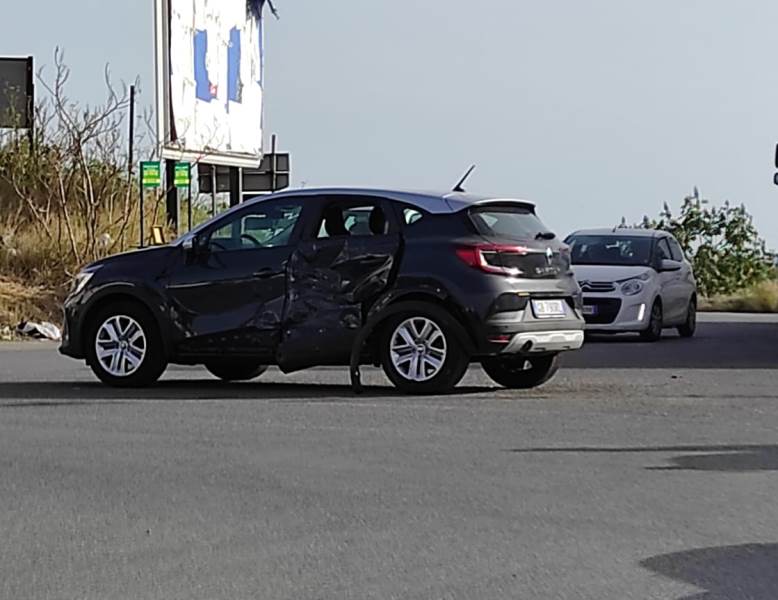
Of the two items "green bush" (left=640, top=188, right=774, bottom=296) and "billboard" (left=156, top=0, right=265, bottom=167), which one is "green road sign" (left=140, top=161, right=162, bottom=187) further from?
"green bush" (left=640, top=188, right=774, bottom=296)

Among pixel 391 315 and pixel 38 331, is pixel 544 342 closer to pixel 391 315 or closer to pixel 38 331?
pixel 391 315

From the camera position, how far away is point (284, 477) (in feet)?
29.8

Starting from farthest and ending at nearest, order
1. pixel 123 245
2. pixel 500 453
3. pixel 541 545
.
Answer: pixel 123 245
pixel 500 453
pixel 541 545

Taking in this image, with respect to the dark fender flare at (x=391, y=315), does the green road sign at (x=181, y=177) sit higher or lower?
higher

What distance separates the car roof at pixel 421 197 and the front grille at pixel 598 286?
8016 millimetres

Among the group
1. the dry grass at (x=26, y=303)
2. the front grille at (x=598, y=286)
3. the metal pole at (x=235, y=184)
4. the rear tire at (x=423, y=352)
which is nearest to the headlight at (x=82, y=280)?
the rear tire at (x=423, y=352)

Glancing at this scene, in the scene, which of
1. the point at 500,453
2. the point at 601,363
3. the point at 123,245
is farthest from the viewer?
the point at 123,245

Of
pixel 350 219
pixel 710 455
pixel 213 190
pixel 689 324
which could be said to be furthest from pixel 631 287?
pixel 213 190

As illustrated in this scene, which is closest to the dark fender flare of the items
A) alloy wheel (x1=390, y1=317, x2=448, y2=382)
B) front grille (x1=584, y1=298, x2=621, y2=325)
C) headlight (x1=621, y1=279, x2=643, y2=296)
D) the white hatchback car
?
alloy wheel (x1=390, y1=317, x2=448, y2=382)

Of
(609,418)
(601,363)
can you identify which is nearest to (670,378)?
(601,363)

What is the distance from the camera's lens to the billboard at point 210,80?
31656 mm

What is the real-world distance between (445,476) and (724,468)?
168 centimetres

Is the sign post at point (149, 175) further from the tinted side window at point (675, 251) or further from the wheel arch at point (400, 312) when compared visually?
the wheel arch at point (400, 312)

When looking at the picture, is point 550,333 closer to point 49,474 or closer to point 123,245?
point 49,474
